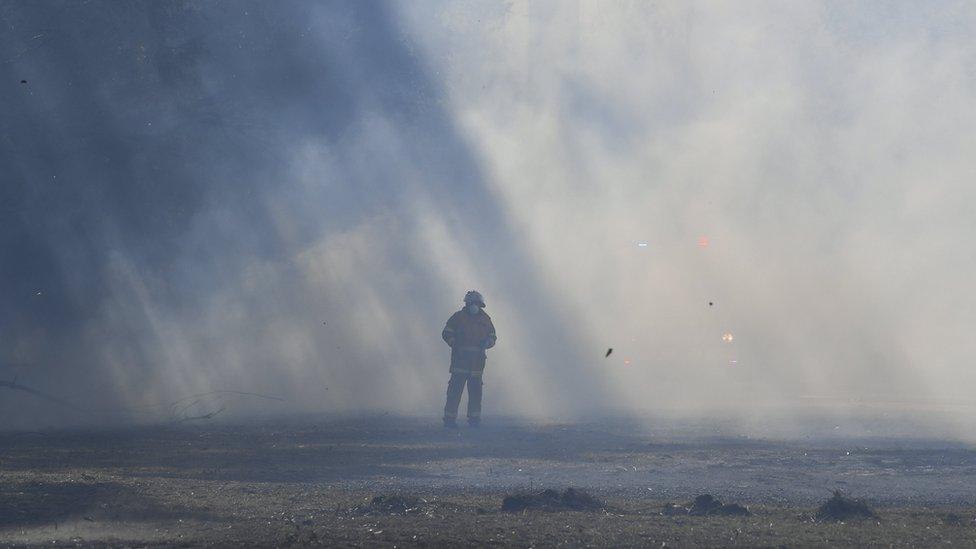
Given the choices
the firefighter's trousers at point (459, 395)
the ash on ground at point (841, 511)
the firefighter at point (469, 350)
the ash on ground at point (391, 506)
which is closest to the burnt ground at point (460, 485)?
the ash on ground at point (391, 506)

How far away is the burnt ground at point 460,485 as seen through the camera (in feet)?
21.2

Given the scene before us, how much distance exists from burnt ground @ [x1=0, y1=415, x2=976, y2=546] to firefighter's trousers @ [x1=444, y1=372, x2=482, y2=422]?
343mm

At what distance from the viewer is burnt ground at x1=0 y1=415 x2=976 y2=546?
6.48 meters

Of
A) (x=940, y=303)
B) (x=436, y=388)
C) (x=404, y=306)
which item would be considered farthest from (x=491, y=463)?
(x=940, y=303)

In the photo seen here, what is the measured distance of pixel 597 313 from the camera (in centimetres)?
2872

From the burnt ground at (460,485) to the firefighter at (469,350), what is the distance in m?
0.47

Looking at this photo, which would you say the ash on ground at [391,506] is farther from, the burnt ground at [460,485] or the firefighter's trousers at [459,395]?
the firefighter's trousers at [459,395]

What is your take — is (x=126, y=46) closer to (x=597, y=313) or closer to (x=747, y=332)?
(x=597, y=313)

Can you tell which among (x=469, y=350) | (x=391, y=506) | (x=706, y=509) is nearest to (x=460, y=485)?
(x=391, y=506)

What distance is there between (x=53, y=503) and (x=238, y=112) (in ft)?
48.5

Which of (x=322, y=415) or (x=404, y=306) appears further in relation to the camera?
(x=404, y=306)

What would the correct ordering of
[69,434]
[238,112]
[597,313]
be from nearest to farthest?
[69,434]
[238,112]
[597,313]

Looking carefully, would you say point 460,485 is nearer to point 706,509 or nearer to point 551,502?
point 551,502

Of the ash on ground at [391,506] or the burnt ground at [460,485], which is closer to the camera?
the burnt ground at [460,485]
